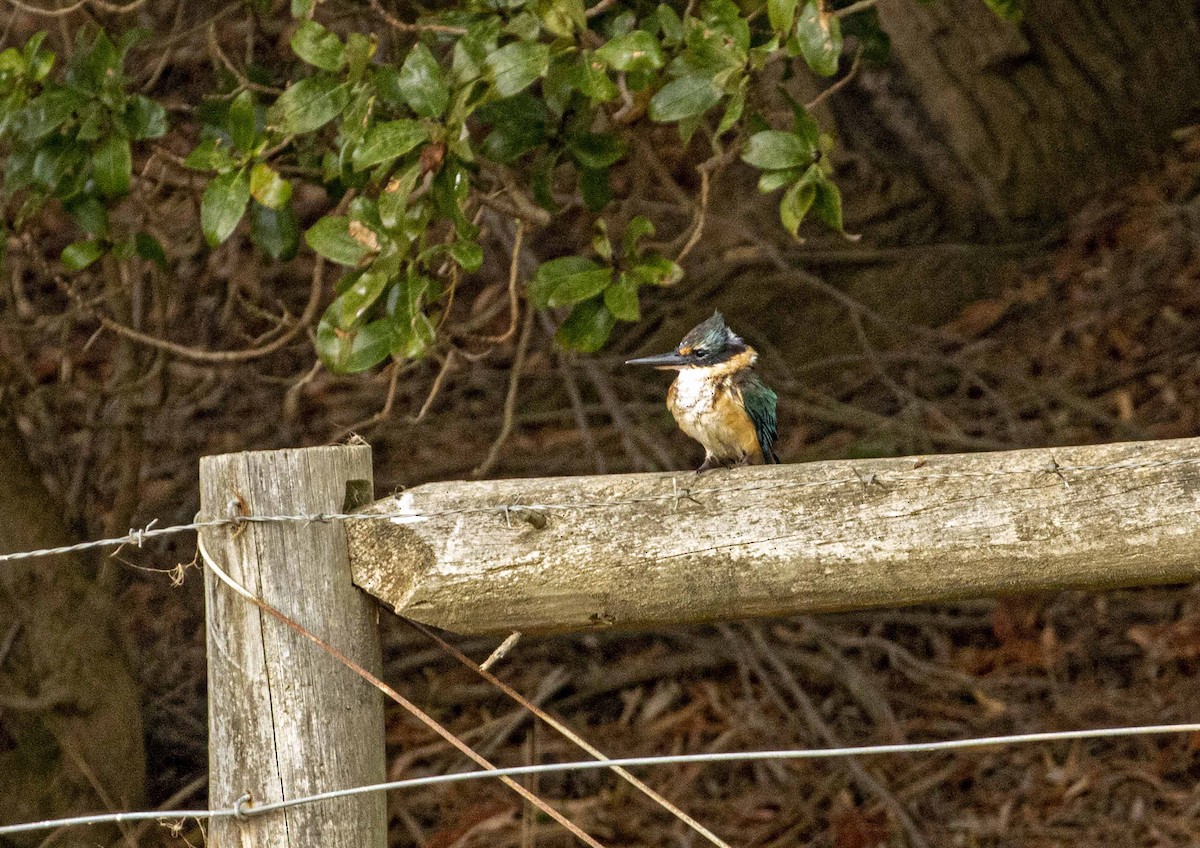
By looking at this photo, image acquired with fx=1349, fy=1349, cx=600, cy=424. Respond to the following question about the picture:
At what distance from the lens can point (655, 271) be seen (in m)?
2.71

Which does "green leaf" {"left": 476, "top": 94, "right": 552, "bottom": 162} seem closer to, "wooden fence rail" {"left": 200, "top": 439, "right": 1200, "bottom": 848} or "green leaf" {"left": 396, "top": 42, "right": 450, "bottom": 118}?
"green leaf" {"left": 396, "top": 42, "right": 450, "bottom": 118}

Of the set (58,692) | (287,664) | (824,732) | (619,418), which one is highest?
(287,664)

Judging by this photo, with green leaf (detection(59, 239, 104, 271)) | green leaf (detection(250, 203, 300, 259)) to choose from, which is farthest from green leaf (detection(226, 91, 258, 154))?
green leaf (detection(59, 239, 104, 271))

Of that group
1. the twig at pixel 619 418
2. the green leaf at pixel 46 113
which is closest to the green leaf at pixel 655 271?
the green leaf at pixel 46 113

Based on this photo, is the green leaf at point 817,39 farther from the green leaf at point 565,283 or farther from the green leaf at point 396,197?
the green leaf at point 396,197

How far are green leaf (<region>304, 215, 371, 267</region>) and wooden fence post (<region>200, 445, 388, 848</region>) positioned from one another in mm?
918

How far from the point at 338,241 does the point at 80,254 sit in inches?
36.5

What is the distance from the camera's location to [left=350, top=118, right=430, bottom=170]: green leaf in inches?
91.5

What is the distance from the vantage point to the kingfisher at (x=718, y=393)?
283 centimetres

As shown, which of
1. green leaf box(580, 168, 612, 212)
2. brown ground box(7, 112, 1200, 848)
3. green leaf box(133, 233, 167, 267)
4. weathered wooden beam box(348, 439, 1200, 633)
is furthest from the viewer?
brown ground box(7, 112, 1200, 848)

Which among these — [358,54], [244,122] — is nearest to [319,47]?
[358,54]

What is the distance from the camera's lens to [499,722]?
15.0 ft

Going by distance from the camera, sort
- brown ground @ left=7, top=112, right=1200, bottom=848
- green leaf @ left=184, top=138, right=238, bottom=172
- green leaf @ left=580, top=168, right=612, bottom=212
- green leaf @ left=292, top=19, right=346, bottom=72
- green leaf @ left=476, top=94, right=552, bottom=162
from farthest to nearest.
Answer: brown ground @ left=7, top=112, right=1200, bottom=848
green leaf @ left=580, top=168, right=612, bottom=212
green leaf @ left=476, top=94, right=552, bottom=162
green leaf @ left=184, top=138, right=238, bottom=172
green leaf @ left=292, top=19, right=346, bottom=72

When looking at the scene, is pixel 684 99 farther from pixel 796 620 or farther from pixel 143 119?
pixel 796 620
